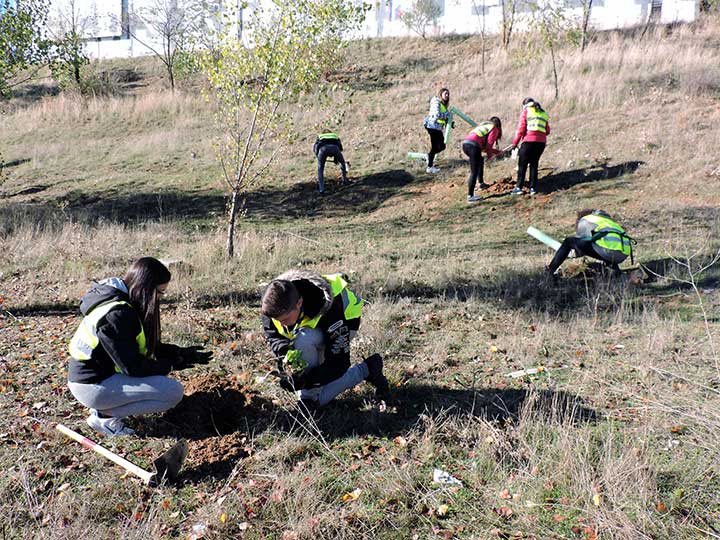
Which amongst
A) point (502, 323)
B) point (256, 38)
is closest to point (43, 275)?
point (256, 38)

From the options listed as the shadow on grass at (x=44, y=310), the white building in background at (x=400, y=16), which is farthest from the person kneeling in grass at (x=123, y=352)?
the white building in background at (x=400, y=16)

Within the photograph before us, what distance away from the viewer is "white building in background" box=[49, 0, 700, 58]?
1175 inches

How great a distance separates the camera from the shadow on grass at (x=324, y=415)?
4.07 m

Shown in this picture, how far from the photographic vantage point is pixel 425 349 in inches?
Result: 220

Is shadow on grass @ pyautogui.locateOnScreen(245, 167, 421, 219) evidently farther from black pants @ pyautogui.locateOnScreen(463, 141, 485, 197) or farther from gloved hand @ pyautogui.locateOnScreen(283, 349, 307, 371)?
gloved hand @ pyautogui.locateOnScreen(283, 349, 307, 371)

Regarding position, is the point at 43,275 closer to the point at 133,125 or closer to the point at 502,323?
the point at 502,323

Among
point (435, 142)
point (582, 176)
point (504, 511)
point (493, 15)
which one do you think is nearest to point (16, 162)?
point (435, 142)

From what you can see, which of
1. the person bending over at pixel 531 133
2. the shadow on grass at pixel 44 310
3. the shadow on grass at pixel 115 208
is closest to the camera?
the shadow on grass at pixel 44 310

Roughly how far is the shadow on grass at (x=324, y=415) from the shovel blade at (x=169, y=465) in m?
0.16

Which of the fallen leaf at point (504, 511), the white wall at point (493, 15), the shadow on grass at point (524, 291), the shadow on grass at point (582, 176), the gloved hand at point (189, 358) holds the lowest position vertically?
the fallen leaf at point (504, 511)

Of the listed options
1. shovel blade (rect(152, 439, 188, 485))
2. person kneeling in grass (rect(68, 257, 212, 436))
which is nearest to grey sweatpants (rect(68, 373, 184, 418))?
person kneeling in grass (rect(68, 257, 212, 436))

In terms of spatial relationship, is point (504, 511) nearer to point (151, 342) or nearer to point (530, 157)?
point (151, 342)

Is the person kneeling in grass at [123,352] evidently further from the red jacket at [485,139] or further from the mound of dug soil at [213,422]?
the red jacket at [485,139]

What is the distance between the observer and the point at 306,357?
4.05 metres
